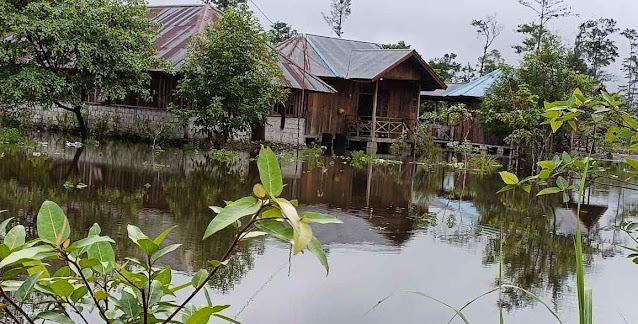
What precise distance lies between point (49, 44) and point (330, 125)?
11.7 m

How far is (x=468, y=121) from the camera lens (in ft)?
93.7

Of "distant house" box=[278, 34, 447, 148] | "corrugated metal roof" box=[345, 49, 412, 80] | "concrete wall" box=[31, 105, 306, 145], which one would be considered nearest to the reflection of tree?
"concrete wall" box=[31, 105, 306, 145]

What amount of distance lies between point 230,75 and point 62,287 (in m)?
16.9

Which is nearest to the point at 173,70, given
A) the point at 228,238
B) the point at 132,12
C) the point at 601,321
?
the point at 132,12

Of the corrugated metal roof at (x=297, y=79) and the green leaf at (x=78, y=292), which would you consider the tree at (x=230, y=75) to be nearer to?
the corrugated metal roof at (x=297, y=79)

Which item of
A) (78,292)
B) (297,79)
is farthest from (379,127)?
(78,292)

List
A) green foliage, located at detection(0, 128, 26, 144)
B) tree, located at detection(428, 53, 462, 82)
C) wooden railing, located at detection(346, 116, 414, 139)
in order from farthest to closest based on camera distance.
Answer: tree, located at detection(428, 53, 462, 82), wooden railing, located at detection(346, 116, 414, 139), green foliage, located at detection(0, 128, 26, 144)

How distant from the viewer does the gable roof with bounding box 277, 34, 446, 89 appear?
80.7 ft

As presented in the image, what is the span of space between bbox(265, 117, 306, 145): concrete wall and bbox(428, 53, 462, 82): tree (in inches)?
960

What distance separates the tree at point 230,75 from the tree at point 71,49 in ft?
3.85

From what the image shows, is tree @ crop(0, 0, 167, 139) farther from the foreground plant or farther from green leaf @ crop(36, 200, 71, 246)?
green leaf @ crop(36, 200, 71, 246)

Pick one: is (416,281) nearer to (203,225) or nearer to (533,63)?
(203,225)

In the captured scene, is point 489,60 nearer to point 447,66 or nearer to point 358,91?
point 447,66

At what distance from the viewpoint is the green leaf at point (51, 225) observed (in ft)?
3.99
